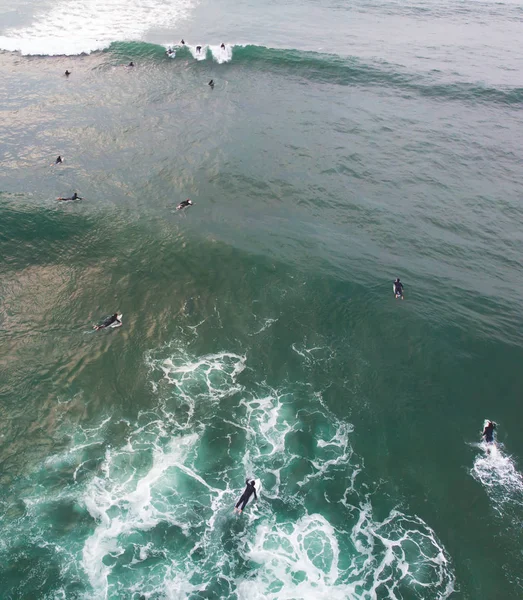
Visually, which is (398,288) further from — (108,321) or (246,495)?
(108,321)

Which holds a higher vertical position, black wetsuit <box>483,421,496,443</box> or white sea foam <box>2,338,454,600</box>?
black wetsuit <box>483,421,496,443</box>

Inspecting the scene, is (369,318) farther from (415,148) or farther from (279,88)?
(279,88)

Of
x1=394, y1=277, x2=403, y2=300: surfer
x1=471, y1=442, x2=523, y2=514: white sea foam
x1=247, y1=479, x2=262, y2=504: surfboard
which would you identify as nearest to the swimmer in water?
x1=394, y1=277, x2=403, y2=300: surfer

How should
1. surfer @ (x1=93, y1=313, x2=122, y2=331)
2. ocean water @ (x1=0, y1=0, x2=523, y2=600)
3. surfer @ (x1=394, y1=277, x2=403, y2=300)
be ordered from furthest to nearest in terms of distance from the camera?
1. surfer @ (x1=394, y1=277, x2=403, y2=300)
2. surfer @ (x1=93, y1=313, x2=122, y2=331)
3. ocean water @ (x1=0, y1=0, x2=523, y2=600)

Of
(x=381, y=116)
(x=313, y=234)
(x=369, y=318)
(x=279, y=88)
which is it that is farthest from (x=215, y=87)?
(x=369, y=318)

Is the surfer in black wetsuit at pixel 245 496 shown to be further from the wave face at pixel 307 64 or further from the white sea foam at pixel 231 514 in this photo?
the wave face at pixel 307 64

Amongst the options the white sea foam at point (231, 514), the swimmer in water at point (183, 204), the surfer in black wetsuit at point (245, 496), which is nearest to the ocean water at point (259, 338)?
the white sea foam at point (231, 514)

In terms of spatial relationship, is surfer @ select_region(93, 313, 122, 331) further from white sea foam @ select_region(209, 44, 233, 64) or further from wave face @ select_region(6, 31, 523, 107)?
white sea foam @ select_region(209, 44, 233, 64)
